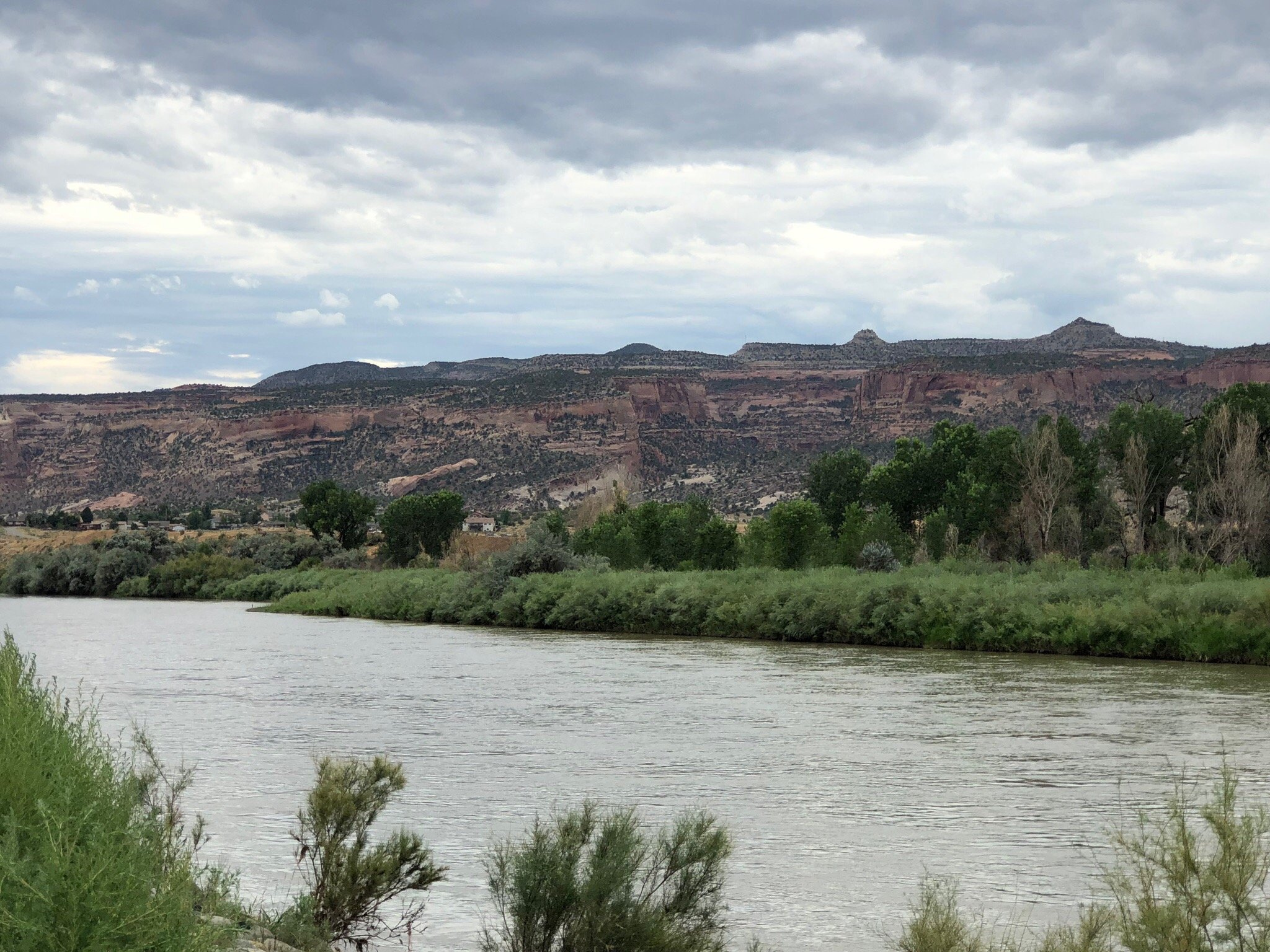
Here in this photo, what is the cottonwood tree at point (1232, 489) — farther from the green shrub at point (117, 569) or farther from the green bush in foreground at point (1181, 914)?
A: the green shrub at point (117, 569)

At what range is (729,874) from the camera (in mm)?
12492

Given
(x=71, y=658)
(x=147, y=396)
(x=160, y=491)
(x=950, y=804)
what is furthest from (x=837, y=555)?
(x=147, y=396)

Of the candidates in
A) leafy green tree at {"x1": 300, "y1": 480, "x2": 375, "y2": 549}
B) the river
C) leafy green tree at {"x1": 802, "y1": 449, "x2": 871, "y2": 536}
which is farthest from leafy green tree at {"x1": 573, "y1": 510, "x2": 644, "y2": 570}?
the river

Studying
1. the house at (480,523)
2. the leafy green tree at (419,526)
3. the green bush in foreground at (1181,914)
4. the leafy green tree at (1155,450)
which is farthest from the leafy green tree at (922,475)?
the green bush in foreground at (1181,914)

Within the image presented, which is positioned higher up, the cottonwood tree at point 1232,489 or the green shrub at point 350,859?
the cottonwood tree at point 1232,489

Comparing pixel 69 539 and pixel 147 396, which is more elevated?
A: pixel 147 396

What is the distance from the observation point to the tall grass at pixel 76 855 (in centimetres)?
532

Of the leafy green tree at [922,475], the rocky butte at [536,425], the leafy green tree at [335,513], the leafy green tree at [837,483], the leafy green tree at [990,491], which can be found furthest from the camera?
the rocky butte at [536,425]

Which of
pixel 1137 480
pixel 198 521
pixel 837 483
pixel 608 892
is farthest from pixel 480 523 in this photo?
pixel 608 892

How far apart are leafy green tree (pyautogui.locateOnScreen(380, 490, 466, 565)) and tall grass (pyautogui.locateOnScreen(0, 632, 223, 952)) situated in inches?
3004

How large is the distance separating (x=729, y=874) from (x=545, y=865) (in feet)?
15.2

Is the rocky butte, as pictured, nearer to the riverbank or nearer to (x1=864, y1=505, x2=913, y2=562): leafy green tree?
(x1=864, y1=505, x2=913, y2=562): leafy green tree

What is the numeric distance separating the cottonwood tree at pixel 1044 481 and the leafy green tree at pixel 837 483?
571 inches

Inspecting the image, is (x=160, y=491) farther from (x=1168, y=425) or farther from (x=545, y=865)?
(x=545, y=865)
